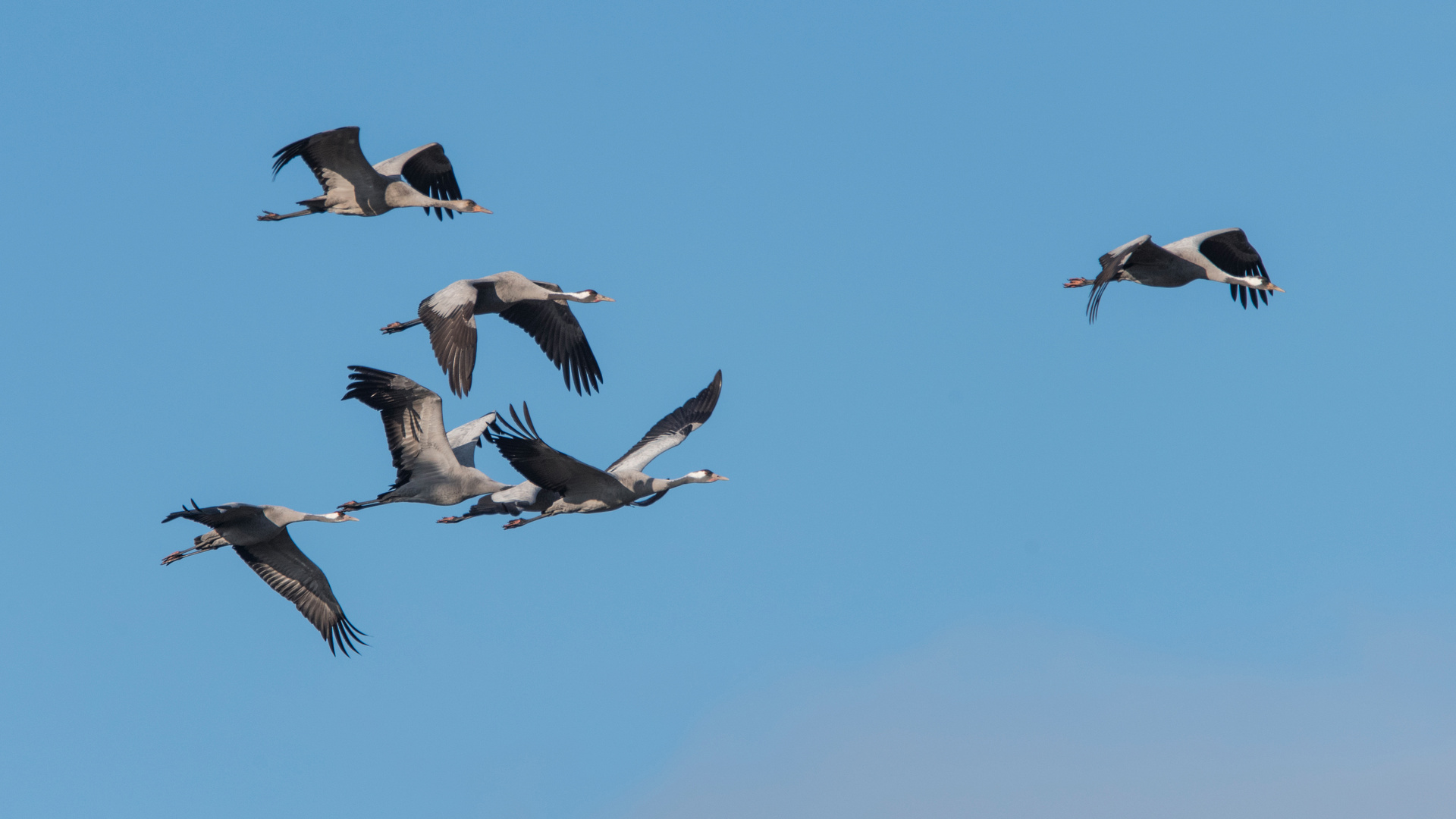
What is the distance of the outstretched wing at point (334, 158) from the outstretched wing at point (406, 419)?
2.53 meters

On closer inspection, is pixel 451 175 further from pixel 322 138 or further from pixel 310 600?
pixel 310 600

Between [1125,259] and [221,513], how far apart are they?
9687mm

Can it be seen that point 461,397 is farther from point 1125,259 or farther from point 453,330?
point 1125,259

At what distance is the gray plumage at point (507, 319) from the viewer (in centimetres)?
1627

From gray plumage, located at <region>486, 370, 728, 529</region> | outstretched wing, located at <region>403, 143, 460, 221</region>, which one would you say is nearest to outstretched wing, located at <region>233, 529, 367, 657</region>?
gray plumage, located at <region>486, 370, 728, 529</region>

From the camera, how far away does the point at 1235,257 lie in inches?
773

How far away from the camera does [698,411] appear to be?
19.8m

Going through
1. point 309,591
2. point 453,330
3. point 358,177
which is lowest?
point 309,591

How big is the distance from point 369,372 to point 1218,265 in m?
10.6

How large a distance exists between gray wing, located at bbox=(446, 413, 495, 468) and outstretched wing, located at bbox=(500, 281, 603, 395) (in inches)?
49.4

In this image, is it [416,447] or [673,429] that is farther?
[673,429]

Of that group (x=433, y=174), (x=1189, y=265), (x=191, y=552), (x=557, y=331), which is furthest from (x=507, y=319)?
(x=1189, y=265)

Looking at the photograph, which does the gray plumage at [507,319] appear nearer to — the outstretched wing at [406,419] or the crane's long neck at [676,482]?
the outstretched wing at [406,419]

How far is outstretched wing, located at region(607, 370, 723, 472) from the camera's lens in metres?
18.6
